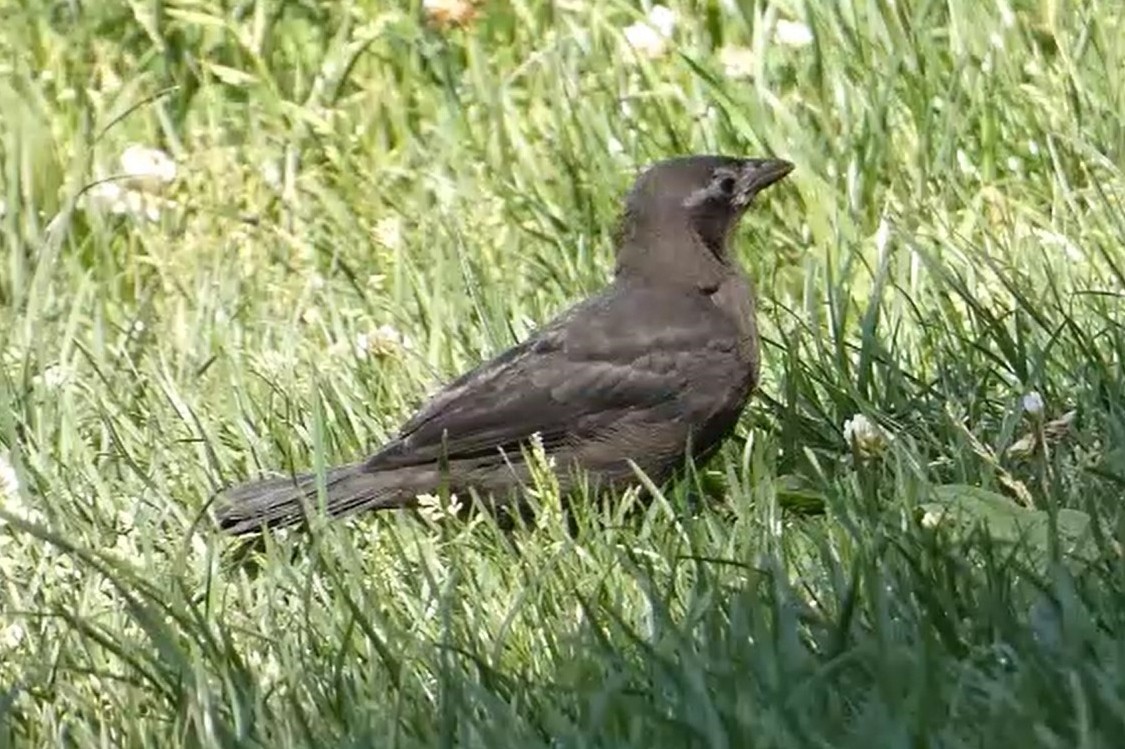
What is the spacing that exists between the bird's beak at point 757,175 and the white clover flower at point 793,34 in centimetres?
88

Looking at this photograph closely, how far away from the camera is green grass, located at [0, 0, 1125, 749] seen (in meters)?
3.31

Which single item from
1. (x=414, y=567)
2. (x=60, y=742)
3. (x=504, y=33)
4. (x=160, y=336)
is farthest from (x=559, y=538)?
(x=504, y=33)

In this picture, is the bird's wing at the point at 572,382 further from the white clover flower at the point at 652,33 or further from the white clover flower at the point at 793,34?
the white clover flower at the point at 652,33

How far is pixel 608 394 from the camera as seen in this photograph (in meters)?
5.14

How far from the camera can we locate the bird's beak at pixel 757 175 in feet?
17.9

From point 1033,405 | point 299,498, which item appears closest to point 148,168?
point 299,498

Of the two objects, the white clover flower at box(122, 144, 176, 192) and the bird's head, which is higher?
the white clover flower at box(122, 144, 176, 192)

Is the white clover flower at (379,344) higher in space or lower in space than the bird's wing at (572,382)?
higher

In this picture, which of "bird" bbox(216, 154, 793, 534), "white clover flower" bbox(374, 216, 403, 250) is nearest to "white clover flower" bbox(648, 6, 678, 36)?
"white clover flower" bbox(374, 216, 403, 250)

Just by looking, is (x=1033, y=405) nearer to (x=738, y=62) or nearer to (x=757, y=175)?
(x=757, y=175)

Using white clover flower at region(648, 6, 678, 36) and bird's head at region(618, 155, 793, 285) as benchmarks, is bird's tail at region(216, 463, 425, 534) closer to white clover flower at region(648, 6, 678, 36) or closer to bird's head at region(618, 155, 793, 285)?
bird's head at region(618, 155, 793, 285)

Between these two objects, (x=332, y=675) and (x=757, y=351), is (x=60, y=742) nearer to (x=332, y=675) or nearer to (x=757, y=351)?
(x=332, y=675)

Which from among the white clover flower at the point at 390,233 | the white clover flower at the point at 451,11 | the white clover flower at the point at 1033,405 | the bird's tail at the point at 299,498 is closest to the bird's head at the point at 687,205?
the white clover flower at the point at 390,233

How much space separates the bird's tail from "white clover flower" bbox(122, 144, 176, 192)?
178 centimetres
